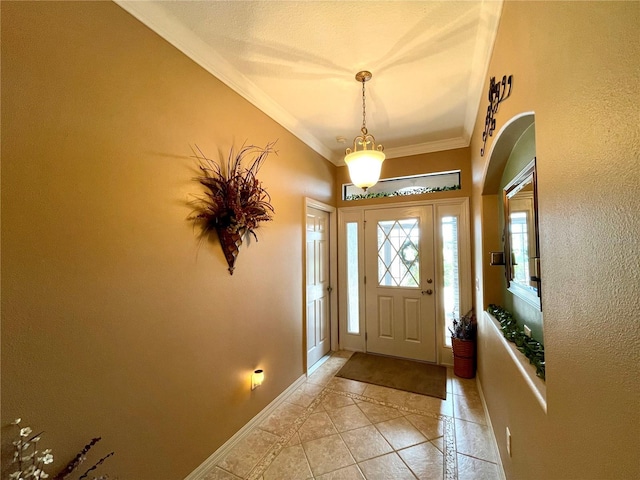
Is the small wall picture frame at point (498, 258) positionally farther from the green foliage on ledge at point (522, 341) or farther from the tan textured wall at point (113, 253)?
the tan textured wall at point (113, 253)

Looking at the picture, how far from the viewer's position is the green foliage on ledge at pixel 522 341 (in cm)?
120

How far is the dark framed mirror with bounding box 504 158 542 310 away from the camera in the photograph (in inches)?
51.4

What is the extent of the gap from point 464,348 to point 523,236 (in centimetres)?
185

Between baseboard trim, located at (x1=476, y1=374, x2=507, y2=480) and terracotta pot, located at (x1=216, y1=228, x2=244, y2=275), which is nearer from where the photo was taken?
baseboard trim, located at (x1=476, y1=374, x2=507, y2=480)

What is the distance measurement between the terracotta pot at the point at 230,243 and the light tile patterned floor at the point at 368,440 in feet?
4.34

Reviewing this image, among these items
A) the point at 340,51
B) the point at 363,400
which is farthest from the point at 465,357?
the point at 340,51

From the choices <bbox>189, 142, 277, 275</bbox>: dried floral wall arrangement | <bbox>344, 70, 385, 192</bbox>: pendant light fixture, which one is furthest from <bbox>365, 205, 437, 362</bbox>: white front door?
<bbox>189, 142, 277, 275</bbox>: dried floral wall arrangement

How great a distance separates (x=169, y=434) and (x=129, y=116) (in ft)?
5.89

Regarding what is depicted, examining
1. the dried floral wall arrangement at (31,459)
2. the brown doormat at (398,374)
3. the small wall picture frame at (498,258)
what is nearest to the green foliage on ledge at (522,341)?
the small wall picture frame at (498,258)

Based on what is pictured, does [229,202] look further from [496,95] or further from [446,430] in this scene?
[446,430]

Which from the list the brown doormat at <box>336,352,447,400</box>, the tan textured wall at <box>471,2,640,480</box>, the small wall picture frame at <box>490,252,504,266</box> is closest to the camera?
the tan textured wall at <box>471,2,640,480</box>

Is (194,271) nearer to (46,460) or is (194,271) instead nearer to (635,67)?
(46,460)

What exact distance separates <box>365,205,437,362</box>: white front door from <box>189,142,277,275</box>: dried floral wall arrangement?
194cm

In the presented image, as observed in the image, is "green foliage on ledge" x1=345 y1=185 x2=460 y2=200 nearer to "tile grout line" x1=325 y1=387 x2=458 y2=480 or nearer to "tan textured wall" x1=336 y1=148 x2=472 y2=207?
"tan textured wall" x1=336 y1=148 x2=472 y2=207
